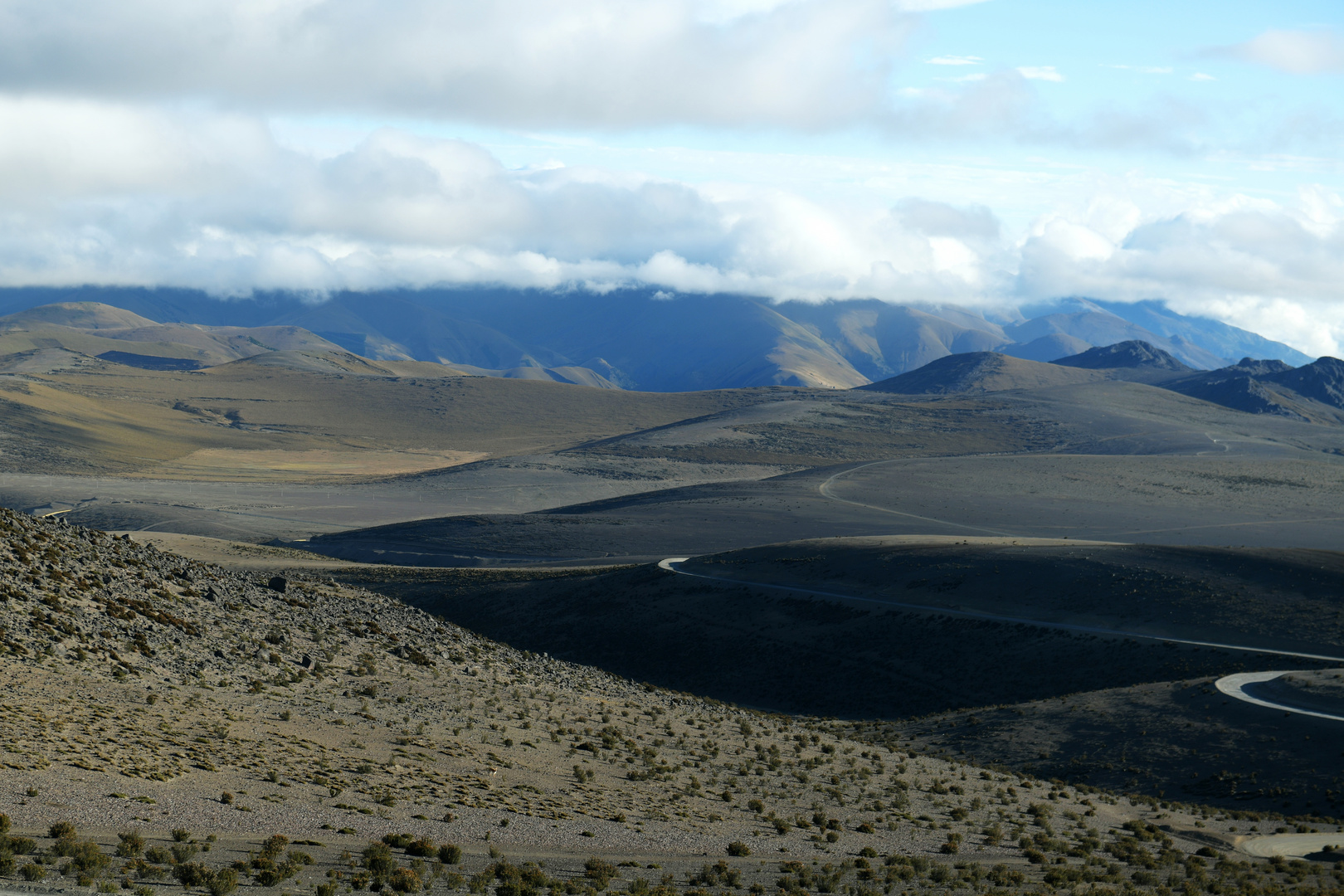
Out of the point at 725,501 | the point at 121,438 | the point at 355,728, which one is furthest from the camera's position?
the point at 121,438

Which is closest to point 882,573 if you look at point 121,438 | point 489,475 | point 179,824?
point 179,824

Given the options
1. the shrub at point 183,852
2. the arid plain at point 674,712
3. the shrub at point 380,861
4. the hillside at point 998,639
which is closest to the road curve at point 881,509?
the arid plain at point 674,712

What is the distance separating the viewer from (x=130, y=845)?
1295 centimetres

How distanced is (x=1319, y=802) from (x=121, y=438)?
6779 inches

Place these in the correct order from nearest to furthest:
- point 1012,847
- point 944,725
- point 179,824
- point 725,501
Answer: point 179,824, point 1012,847, point 944,725, point 725,501

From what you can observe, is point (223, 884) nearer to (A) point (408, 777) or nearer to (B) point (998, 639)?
(A) point (408, 777)

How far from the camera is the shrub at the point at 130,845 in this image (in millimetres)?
12820

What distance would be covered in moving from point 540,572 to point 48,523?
113 ft

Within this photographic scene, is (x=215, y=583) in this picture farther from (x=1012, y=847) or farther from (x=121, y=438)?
(x=121, y=438)

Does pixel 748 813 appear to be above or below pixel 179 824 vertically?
below

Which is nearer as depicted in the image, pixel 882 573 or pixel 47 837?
pixel 47 837

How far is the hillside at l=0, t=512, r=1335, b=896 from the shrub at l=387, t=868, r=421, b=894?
0.03m

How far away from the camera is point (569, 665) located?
36.5 m

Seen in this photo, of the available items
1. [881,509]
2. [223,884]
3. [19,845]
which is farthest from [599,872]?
[881,509]
